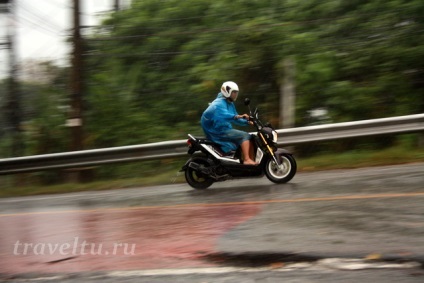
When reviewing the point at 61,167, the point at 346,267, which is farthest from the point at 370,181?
the point at 61,167

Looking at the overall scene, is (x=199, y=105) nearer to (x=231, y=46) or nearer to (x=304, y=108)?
(x=231, y=46)

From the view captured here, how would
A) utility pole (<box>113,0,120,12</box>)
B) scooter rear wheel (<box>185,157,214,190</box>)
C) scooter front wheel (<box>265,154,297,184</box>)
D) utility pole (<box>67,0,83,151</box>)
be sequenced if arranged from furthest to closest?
utility pole (<box>113,0,120,12</box>) < utility pole (<box>67,0,83,151</box>) < scooter rear wheel (<box>185,157,214,190</box>) < scooter front wheel (<box>265,154,297,184</box>)

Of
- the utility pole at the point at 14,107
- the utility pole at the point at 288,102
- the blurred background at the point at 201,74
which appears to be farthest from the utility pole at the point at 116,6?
the utility pole at the point at 288,102

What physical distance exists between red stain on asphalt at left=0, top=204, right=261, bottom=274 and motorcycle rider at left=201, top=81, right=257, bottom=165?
209 cm

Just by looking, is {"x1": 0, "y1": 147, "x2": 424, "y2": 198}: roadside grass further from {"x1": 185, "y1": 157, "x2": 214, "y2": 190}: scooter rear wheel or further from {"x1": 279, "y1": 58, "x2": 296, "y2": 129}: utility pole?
{"x1": 185, "y1": 157, "x2": 214, "y2": 190}: scooter rear wheel

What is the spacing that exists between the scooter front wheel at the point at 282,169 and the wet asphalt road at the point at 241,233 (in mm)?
235

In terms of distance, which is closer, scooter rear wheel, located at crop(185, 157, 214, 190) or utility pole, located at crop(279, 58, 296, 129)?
scooter rear wheel, located at crop(185, 157, 214, 190)

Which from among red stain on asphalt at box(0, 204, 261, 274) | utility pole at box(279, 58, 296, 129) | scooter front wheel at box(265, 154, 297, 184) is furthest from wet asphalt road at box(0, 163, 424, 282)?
utility pole at box(279, 58, 296, 129)

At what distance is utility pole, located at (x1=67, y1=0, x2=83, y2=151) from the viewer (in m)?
16.3

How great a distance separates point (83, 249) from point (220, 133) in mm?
4475

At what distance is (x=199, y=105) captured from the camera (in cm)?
1777

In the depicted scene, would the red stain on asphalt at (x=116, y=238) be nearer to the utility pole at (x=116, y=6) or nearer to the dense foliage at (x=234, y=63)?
the dense foliage at (x=234, y=63)

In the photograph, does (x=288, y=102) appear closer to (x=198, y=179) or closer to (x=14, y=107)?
(x=198, y=179)

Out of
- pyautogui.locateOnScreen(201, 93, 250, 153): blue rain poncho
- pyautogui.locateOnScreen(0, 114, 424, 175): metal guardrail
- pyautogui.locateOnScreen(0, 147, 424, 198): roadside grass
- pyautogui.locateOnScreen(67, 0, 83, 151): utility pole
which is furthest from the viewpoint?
pyautogui.locateOnScreen(67, 0, 83, 151): utility pole
